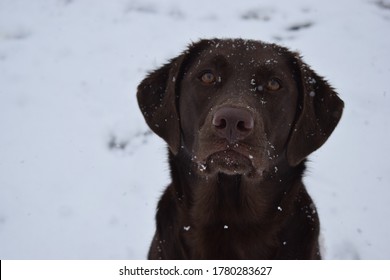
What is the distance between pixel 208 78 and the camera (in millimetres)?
3078

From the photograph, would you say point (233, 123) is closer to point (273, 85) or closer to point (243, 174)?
point (243, 174)

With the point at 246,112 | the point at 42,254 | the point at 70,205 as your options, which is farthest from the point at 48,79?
the point at 246,112

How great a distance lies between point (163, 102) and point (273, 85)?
0.70 meters

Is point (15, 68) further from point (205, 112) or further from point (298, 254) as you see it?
point (298, 254)

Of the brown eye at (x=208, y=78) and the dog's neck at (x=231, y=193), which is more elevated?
the brown eye at (x=208, y=78)

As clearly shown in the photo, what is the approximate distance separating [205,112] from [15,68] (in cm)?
359

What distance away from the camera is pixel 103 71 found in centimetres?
566

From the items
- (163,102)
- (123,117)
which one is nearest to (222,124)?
(163,102)

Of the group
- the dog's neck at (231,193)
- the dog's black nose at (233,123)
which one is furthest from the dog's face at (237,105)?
the dog's neck at (231,193)

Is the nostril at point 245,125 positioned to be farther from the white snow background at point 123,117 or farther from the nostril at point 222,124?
the white snow background at point 123,117

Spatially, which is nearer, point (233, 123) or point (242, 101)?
point (233, 123)

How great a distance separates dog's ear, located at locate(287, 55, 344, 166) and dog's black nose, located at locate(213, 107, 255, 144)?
0.49 m

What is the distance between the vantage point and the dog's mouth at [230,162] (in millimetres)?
2723

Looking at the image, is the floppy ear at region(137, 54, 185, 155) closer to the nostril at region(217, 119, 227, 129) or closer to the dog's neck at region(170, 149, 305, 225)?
the dog's neck at region(170, 149, 305, 225)
